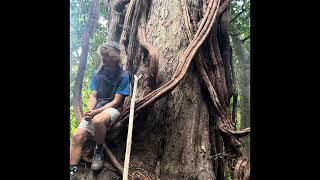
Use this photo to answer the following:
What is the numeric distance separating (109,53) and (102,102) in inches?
8.9

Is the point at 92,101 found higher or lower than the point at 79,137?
higher

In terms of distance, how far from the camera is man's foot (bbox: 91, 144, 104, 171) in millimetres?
1695

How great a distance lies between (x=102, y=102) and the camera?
5.70 ft

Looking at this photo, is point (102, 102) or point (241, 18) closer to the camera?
point (102, 102)

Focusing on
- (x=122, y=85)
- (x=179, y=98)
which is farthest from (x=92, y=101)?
(x=179, y=98)

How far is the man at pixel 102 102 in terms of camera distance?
1.70 metres

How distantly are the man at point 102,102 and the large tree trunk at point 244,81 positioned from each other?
526 mm

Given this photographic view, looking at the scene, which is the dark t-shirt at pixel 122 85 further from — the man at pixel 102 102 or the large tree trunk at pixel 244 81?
the large tree trunk at pixel 244 81

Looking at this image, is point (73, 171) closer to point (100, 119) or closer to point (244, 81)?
point (100, 119)

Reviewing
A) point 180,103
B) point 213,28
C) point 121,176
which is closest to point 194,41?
point 213,28

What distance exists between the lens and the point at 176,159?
5.61ft

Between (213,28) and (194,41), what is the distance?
0.12 metres

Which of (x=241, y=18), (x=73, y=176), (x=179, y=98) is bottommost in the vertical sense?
(x=73, y=176)
